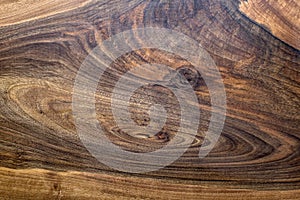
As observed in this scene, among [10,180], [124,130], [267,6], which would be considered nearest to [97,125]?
[124,130]

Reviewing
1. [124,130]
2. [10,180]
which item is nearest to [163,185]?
[124,130]

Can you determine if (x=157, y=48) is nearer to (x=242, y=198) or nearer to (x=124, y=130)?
(x=124, y=130)

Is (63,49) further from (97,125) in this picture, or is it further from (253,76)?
(253,76)

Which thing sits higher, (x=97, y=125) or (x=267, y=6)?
(x=267, y=6)

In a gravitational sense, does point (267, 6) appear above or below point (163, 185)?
above
